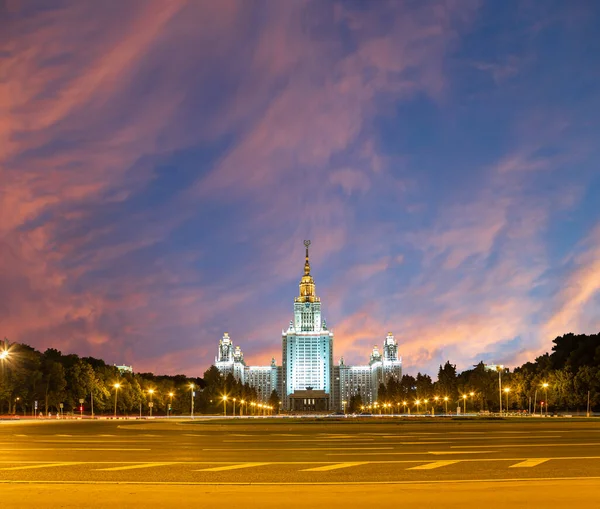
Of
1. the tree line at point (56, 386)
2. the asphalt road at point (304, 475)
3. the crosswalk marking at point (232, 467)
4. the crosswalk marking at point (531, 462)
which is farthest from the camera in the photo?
the tree line at point (56, 386)

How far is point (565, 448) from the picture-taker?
26609mm

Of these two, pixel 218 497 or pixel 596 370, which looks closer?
pixel 218 497

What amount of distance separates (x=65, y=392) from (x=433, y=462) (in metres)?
122

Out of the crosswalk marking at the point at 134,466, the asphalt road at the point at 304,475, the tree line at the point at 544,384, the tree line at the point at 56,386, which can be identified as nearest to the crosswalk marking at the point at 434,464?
the asphalt road at the point at 304,475

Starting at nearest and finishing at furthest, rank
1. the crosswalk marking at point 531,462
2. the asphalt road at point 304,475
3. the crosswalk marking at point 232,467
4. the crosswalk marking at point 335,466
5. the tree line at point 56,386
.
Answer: the asphalt road at point 304,475, the crosswalk marking at point 335,466, the crosswalk marking at point 232,467, the crosswalk marking at point 531,462, the tree line at point 56,386

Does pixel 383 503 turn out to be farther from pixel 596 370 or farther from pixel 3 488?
pixel 596 370

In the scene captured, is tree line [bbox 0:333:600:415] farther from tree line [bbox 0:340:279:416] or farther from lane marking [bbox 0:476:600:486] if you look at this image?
lane marking [bbox 0:476:600:486]

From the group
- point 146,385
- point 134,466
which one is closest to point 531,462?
point 134,466

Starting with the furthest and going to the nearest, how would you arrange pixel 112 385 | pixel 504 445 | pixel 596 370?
pixel 112 385, pixel 596 370, pixel 504 445

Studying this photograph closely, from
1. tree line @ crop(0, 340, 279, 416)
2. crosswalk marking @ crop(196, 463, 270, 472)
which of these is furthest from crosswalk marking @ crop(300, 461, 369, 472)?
tree line @ crop(0, 340, 279, 416)

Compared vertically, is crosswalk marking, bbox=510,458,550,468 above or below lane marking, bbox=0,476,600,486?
below

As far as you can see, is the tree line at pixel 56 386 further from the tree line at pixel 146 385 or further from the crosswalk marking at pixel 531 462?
the crosswalk marking at pixel 531 462

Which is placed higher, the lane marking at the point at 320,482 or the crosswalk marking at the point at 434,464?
A: the lane marking at the point at 320,482

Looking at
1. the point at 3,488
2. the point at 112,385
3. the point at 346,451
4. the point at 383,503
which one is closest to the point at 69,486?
the point at 3,488
